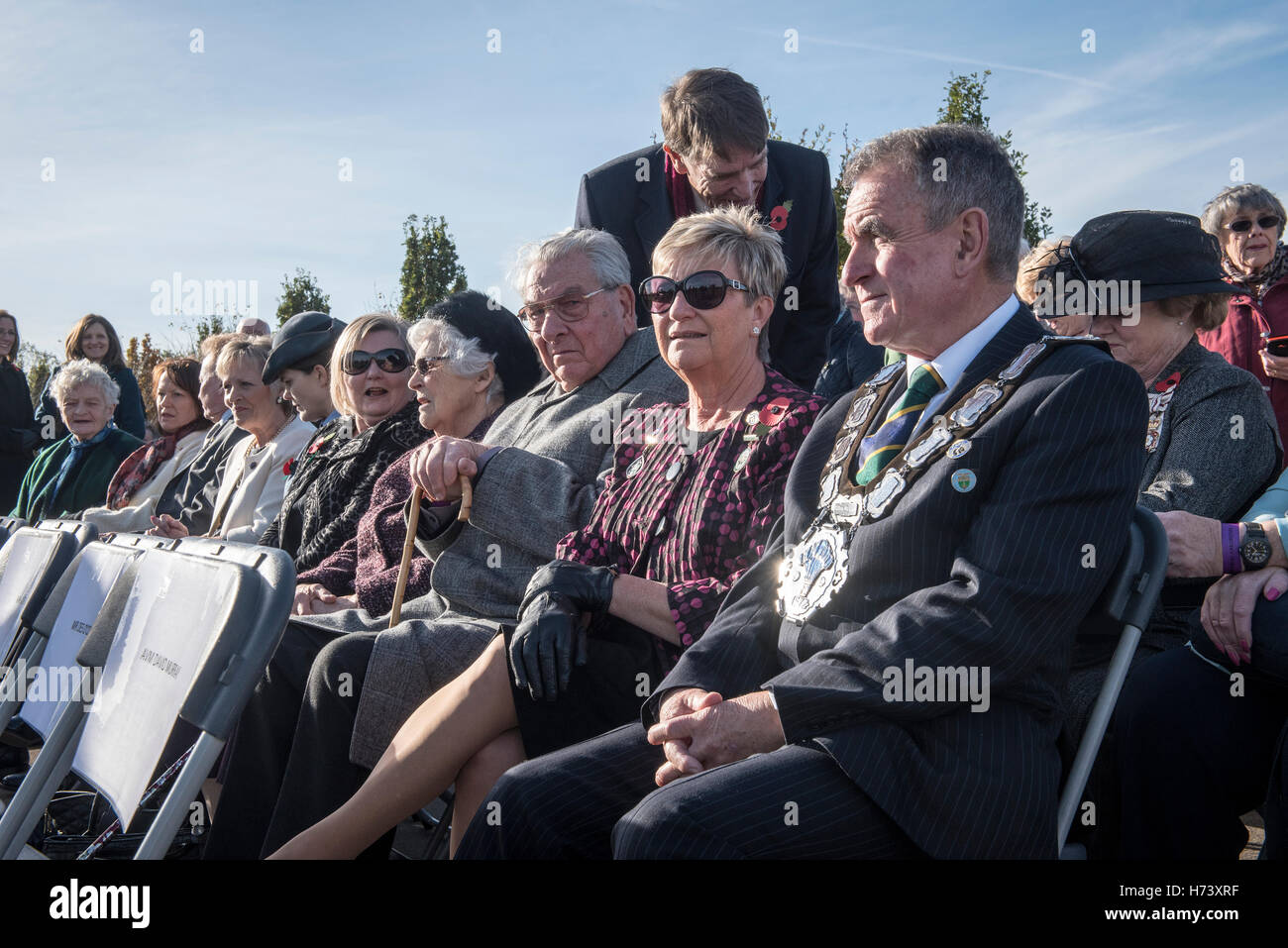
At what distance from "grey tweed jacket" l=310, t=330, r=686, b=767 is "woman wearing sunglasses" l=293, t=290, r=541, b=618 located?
0.19 metres

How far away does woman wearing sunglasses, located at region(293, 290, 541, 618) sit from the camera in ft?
12.8

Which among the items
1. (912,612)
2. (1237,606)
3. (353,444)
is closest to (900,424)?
(912,612)

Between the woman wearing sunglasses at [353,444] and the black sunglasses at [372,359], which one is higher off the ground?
the black sunglasses at [372,359]

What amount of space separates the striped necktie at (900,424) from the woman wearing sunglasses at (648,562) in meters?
0.40

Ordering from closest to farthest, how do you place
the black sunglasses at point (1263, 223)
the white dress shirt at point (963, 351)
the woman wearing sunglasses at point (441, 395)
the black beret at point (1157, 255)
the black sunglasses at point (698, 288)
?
1. the white dress shirt at point (963, 351)
2. the black beret at point (1157, 255)
3. the black sunglasses at point (698, 288)
4. the woman wearing sunglasses at point (441, 395)
5. the black sunglasses at point (1263, 223)

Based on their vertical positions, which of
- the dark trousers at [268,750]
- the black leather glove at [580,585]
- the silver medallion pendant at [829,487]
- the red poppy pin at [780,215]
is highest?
the red poppy pin at [780,215]

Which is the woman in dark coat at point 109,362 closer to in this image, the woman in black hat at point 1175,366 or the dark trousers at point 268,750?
the dark trousers at point 268,750

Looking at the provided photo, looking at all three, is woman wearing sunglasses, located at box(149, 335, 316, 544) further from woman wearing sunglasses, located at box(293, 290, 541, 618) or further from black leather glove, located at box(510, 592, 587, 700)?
black leather glove, located at box(510, 592, 587, 700)

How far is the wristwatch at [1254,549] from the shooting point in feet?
7.55

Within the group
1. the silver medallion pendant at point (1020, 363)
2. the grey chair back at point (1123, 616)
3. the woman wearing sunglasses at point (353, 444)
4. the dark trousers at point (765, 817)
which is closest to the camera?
the dark trousers at point (765, 817)

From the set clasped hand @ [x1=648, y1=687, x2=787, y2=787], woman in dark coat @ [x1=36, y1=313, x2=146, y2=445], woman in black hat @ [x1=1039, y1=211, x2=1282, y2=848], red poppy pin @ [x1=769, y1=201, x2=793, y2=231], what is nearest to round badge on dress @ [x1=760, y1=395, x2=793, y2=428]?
woman in black hat @ [x1=1039, y1=211, x2=1282, y2=848]

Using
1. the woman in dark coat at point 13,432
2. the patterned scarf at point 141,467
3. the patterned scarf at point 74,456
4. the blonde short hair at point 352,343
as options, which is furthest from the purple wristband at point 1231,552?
the woman in dark coat at point 13,432
